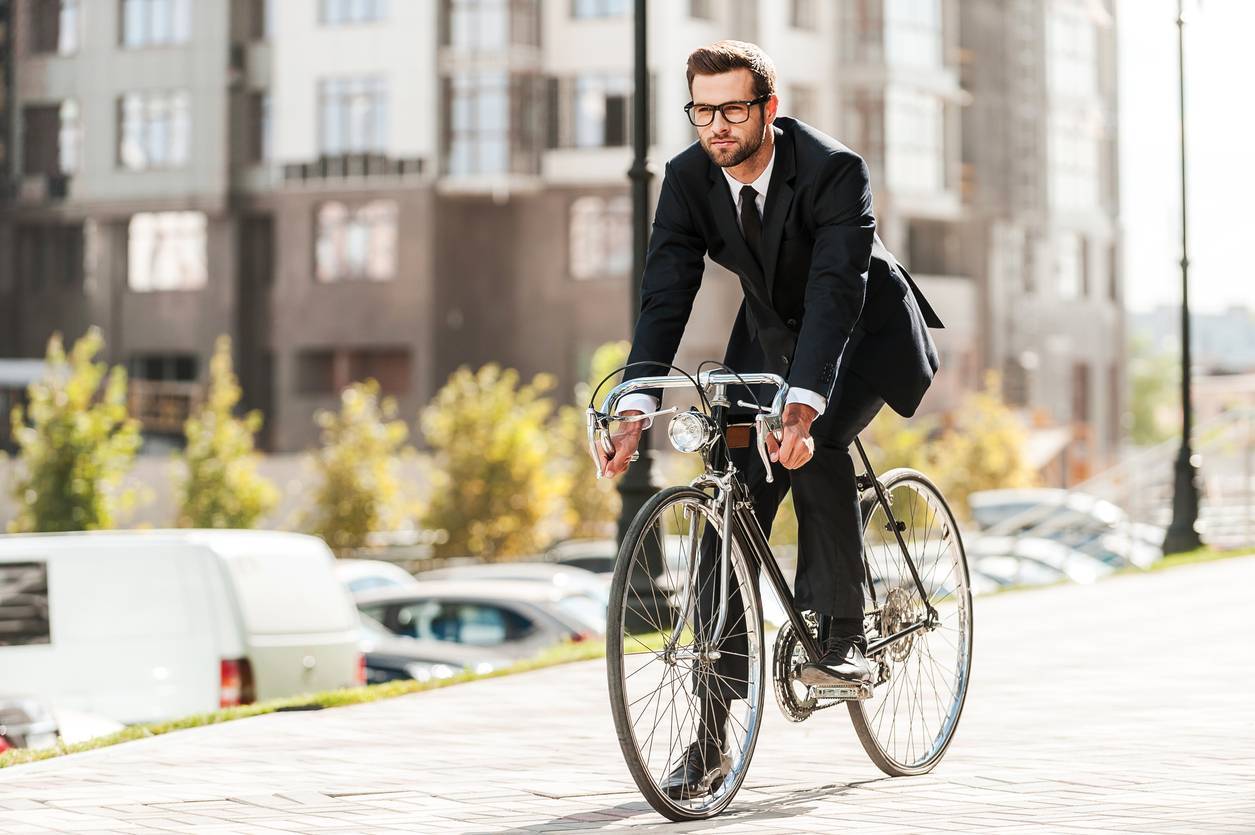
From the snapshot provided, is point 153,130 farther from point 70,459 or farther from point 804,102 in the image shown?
point 70,459

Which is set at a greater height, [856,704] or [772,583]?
[772,583]

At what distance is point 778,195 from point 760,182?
0.07 metres

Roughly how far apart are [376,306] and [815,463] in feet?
172

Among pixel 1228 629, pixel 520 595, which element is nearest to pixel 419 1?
pixel 520 595

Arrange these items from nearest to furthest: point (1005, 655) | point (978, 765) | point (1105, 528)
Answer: point (978, 765) → point (1005, 655) → point (1105, 528)

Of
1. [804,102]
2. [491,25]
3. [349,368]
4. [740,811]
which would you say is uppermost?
[491,25]

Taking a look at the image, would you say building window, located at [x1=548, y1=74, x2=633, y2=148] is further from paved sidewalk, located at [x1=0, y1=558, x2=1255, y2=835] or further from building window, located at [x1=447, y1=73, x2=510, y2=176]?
paved sidewalk, located at [x1=0, y1=558, x2=1255, y2=835]

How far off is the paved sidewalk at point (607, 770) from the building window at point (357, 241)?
48139 millimetres

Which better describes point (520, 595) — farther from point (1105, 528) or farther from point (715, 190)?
point (715, 190)

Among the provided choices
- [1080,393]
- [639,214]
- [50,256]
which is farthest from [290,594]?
[1080,393]

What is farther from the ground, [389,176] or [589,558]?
[389,176]

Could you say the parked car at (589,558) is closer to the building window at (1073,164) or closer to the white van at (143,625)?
the white van at (143,625)

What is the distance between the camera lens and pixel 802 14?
193 ft

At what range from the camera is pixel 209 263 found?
195ft
